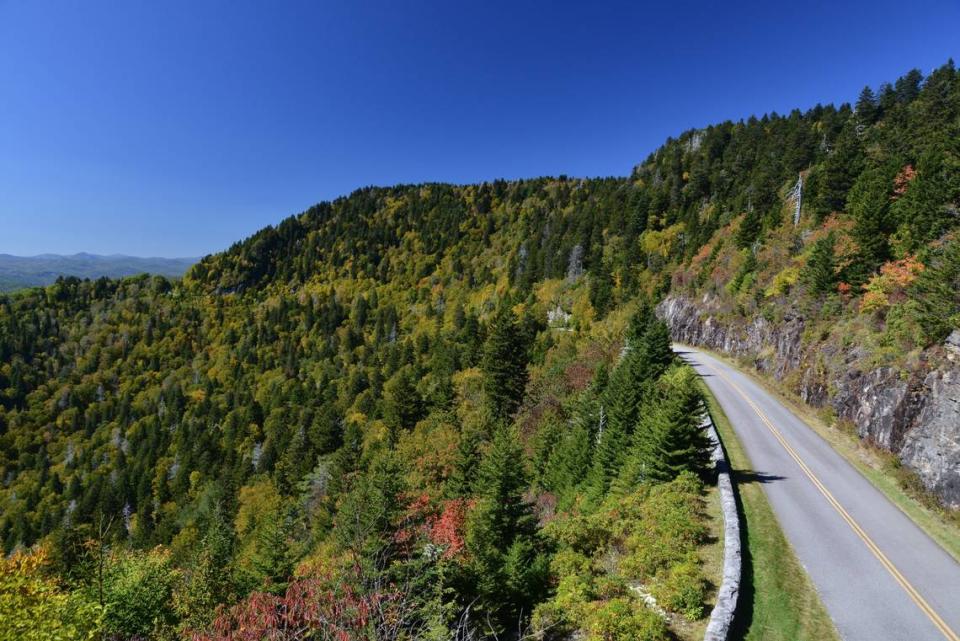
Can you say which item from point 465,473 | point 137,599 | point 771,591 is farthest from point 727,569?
point 137,599

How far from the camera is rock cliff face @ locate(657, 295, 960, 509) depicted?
18.9 meters

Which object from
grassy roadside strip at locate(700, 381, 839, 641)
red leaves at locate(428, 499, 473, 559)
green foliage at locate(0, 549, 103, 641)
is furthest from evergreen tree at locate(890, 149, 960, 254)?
green foliage at locate(0, 549, 103, 641)

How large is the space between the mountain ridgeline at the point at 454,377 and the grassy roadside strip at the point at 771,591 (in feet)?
4.68

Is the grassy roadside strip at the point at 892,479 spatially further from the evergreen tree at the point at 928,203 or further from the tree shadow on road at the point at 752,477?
the evergreen tree at the point at 928,203

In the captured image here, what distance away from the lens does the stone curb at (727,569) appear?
11477 millimetres

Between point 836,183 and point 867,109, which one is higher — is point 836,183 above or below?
below

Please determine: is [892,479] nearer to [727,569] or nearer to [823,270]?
[727,569]

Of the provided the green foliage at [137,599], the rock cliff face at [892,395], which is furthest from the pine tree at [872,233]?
the green foliage at [137,599]

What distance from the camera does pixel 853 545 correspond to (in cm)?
1578

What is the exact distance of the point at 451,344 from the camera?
8019cm

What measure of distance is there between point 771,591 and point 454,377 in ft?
185

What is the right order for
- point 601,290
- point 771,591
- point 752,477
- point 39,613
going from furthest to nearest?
point 601,290 → point 752,477 → point 771,591 → point 39,613

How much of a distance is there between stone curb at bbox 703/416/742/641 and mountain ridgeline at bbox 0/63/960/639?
72cm

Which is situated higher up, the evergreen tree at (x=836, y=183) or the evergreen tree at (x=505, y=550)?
the evergreen tree at (x=836, y=183)
